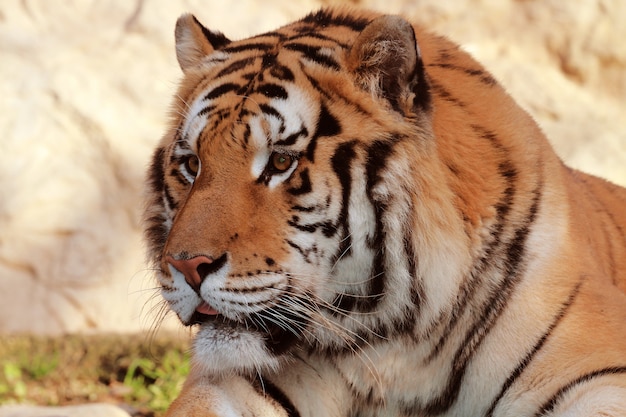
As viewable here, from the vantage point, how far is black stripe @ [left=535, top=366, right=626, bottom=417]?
1.72 metres

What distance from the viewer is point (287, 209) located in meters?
1.69

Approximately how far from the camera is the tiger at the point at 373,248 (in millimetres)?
1678

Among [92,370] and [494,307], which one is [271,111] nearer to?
[494,307]

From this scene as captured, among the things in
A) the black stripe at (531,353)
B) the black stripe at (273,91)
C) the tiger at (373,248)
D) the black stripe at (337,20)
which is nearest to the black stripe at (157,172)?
the tiger at (373,248)

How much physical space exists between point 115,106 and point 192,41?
2.01 m

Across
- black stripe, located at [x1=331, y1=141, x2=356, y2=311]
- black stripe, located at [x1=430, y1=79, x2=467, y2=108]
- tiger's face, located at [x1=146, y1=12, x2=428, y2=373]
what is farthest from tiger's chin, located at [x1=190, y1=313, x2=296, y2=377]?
black stripe, located at [x1=430, y1=79, x2=467, y2=108]

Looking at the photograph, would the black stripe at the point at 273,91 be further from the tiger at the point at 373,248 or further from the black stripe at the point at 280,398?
the black stripe at the point at 280,398

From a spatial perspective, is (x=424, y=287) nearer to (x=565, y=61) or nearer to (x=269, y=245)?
(x=269, y=245)

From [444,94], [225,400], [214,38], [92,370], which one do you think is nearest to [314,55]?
[444,94]

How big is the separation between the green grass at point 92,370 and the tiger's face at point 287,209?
1.18 metres

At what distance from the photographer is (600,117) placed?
4.02 meters

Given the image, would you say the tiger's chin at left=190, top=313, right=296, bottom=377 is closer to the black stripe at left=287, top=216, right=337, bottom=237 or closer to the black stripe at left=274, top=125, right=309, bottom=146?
the black stripe at left=287, top=216, right=337, bottom=237

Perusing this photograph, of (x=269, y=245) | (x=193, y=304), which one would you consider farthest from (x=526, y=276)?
(x=193, y=304)

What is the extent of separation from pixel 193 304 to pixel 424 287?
446mm
